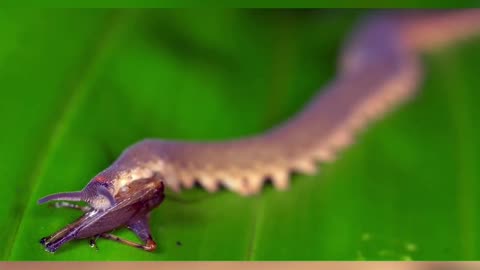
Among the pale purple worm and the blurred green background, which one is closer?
the pale purple worm

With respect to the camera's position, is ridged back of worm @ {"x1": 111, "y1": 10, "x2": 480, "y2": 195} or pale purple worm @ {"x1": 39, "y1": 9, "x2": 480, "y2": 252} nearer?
pale purple worm @ {"x1": 39, "y1": 9, "x2": 480, "y2": 252}

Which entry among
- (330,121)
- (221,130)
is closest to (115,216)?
(221,130)

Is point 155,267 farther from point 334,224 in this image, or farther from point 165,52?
point 165,52

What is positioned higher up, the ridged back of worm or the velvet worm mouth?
the ridged back of worm

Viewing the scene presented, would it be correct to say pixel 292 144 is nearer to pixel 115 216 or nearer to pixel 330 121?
pixel 330 121

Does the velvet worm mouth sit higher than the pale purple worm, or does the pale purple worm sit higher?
the pale purple worm

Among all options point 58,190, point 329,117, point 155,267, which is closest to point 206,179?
point 155,267
